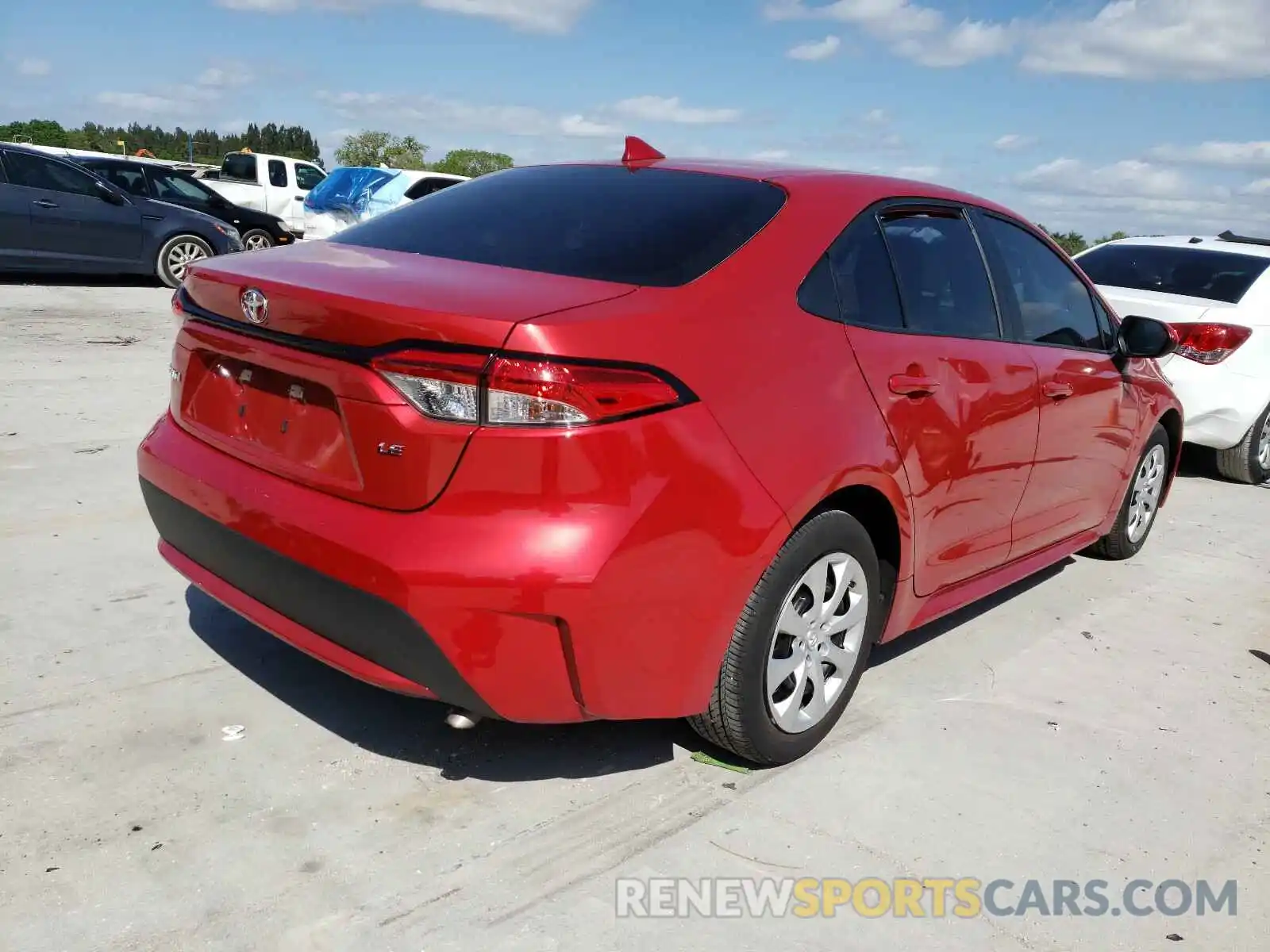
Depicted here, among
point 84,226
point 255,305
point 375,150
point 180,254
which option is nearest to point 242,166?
point 180,254

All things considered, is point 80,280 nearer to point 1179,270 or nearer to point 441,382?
point 1179,270

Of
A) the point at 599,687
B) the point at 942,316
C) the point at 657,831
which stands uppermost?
the point at 942,316

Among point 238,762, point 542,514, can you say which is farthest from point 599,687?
point 238,762

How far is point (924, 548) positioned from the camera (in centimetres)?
348

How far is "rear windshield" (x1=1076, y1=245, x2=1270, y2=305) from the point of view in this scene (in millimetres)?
7324

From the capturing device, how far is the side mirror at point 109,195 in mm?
12852

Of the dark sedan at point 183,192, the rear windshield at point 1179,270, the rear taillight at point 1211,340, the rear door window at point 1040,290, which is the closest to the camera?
the rear door window at point 1040,290

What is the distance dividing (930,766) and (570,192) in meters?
1.98

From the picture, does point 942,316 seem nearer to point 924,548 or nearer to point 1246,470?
point 924,548

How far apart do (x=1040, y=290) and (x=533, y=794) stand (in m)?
2.67

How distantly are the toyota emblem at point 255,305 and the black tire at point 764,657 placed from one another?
1.36 m

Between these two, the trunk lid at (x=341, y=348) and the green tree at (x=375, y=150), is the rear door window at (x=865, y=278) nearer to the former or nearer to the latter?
the trunk lid at (x=341, y=348)

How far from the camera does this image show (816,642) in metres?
3.14

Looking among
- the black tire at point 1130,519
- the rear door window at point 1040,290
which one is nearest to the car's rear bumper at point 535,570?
the rear door window at point 1040,290
